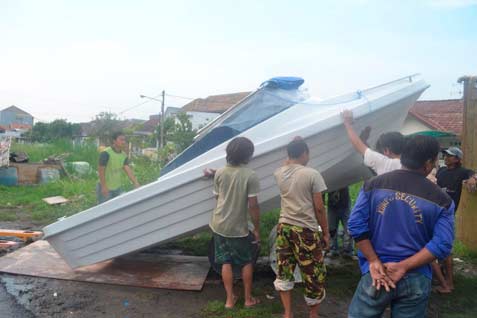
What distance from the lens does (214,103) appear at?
43062mm

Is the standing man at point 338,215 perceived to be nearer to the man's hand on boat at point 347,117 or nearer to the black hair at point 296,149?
the man's hand on boat at point 347,117

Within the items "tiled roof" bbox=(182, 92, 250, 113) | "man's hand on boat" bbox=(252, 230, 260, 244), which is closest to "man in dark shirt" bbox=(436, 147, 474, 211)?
"man's hand on boat" bbox=(252, 230, 260, 244)

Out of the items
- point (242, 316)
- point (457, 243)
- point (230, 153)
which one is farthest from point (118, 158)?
point (457, 243)

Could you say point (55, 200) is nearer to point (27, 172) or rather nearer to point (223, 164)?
point (27, 172)

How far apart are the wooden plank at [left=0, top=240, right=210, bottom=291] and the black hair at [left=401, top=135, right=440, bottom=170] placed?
260 centimetres

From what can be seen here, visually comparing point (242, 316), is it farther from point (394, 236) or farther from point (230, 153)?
point (394, 236)

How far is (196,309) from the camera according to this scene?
3.57m

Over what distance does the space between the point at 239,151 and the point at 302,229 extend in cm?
81

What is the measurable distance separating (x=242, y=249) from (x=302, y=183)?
868 millimetres

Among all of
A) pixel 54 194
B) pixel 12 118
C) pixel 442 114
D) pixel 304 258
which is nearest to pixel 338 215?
pixel 304 258

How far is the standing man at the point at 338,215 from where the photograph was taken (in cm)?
506

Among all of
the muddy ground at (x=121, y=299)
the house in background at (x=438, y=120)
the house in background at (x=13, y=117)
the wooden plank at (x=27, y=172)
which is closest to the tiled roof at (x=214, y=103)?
the house in background at (x=438, y=120)

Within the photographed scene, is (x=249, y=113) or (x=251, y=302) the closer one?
(x=251, y=302)

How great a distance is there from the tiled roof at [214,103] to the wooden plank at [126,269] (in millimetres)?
34369
